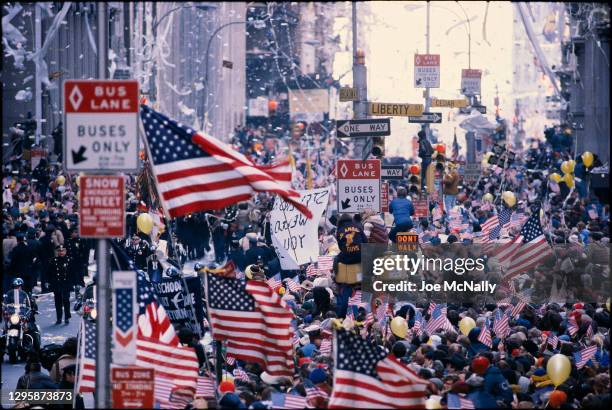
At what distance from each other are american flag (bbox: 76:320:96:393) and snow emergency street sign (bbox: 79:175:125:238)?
2755mm

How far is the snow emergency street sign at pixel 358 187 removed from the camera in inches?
910

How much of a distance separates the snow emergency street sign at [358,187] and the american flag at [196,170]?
1008 cm

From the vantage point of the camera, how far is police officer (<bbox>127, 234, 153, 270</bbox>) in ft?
86.8

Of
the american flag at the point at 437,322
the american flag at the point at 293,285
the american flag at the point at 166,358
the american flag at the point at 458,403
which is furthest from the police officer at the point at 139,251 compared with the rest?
the american flag at the point at 458,403

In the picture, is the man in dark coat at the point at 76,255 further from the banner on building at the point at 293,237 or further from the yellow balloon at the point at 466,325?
the yellow balloon at the point at 466,325

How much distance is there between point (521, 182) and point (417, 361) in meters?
33.7

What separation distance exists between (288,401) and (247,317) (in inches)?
57.6

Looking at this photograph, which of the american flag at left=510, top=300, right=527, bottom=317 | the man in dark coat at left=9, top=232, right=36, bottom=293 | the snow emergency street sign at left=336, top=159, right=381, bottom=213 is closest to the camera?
the american flag at left=510, top=300, right=527, bottom=317

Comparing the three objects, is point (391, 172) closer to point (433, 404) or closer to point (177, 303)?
point (177, 303)

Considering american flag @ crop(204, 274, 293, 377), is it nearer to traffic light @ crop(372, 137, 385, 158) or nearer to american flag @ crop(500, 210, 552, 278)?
american flag @ crop(500, 210, 552, 278)

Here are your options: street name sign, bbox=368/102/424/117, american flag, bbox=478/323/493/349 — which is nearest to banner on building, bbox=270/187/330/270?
street name sign, bbox=368/102/424/117

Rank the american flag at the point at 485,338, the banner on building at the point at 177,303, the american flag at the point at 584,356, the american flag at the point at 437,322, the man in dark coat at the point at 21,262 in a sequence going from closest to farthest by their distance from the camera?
1. the american flag at the point at 584,356
2. the banner on building at the point at 177,303
3. the american flag at the point at 485,338
4. the american flag at the point at 437,322
5. the man in dark coat at the point at 21,262

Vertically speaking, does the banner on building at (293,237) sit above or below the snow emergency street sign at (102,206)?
below

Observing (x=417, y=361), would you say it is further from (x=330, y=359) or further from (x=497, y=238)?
(x=497, y=238)
